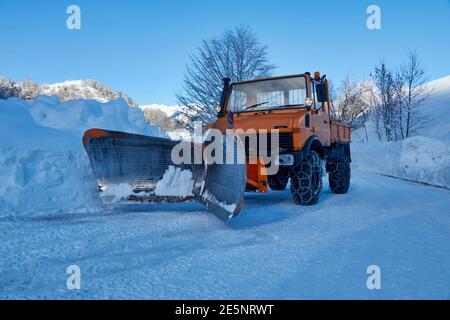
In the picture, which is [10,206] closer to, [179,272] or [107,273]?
[107,273]

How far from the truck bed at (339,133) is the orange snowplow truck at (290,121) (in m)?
0.08

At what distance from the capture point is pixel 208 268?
2740 millimetres

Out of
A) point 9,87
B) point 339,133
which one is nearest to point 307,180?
point 339,133

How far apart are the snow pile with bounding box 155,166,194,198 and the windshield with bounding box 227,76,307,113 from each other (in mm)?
2010

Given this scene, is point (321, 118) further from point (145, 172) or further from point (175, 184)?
point (145, 172)

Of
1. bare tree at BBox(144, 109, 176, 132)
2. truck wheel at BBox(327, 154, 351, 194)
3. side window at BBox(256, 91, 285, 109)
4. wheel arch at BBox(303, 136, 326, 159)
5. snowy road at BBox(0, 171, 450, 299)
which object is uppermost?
bare tree at BBox(144, 109, 176, 132)

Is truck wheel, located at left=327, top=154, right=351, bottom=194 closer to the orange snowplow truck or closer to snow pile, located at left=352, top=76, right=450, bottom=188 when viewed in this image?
the orange snowplow truck

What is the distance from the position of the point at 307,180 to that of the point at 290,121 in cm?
103

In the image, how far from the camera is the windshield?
6.42 metres

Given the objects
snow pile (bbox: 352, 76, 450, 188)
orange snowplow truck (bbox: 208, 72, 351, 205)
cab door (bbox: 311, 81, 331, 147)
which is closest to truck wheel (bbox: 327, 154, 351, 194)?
orange snowplow truck (bbox: 208, 72, 351, 205)

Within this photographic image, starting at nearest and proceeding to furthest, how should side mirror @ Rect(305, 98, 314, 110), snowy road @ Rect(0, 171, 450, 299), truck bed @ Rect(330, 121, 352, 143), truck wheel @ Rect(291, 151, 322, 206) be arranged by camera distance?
snowy road @ Rect(0, 171, 450, 299) → truck wheel @ Rect(291, 151, 322, 206) → side mirror @ Rect(305, 98, 314, 110) → truck bed @ Rect(330, 121, 352, 143)
